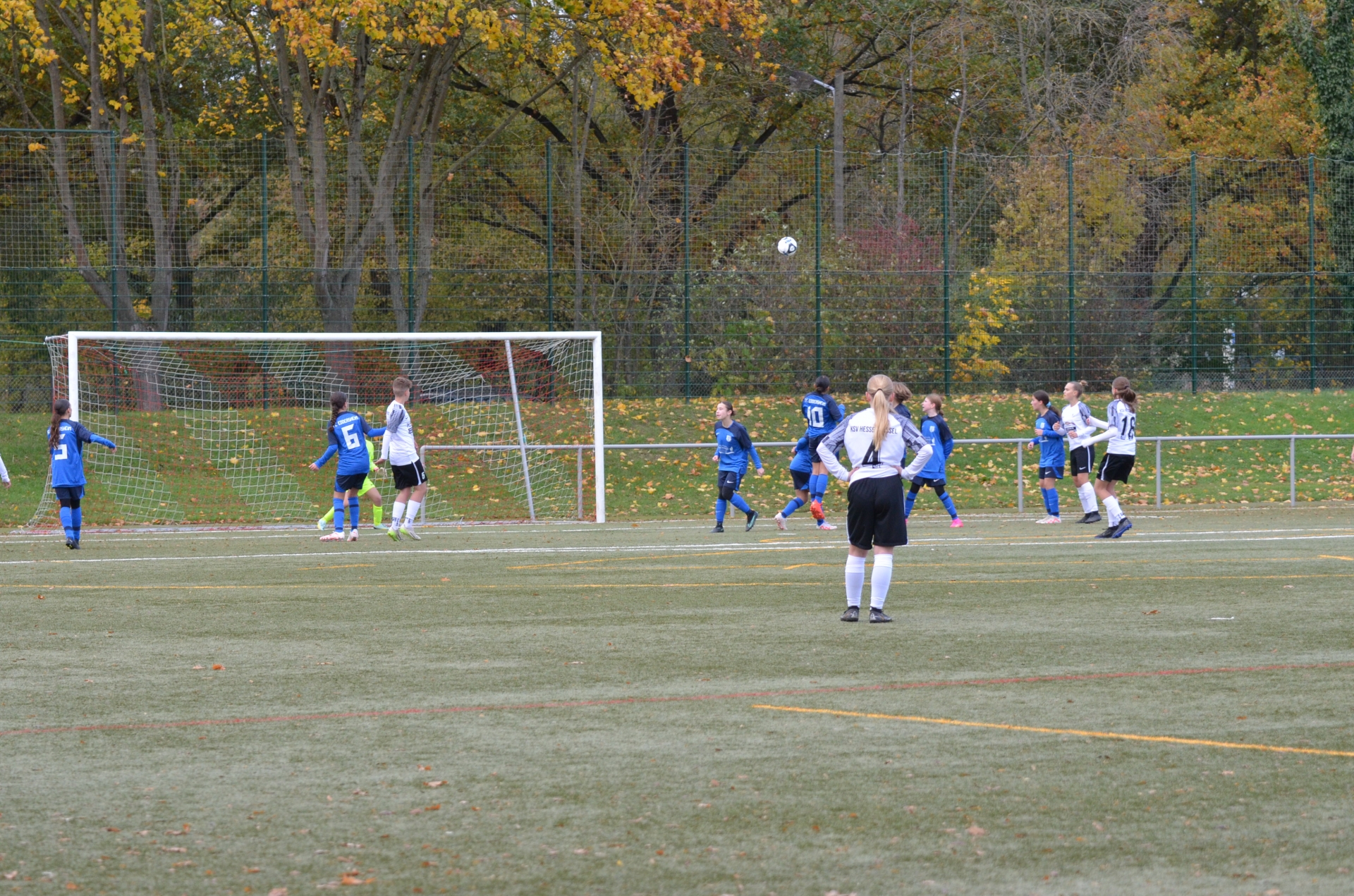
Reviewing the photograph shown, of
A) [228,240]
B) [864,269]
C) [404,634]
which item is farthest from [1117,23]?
[404,634]

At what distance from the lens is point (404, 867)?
16.4ft

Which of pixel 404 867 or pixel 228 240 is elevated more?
pixel 228 240

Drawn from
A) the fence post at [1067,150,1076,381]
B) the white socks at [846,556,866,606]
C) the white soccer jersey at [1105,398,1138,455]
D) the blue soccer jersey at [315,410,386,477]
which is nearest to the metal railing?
the blue soccer jersey at [315,410,386,477]

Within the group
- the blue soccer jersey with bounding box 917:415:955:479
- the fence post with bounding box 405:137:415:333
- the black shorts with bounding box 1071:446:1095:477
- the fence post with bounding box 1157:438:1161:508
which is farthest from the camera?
the fence post with bounding box 405:137:415:333

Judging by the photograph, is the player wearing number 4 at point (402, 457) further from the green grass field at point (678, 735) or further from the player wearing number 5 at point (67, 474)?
the green grass field at point (678, 735)

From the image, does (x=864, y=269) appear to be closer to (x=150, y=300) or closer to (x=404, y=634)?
(x=150, y=300)

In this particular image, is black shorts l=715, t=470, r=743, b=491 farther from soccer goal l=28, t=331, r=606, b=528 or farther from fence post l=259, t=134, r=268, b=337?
fence post l=259, t=134, r=268, b=337

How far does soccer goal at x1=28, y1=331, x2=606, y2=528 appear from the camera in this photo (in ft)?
71.9

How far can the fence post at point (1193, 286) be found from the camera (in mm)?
29172

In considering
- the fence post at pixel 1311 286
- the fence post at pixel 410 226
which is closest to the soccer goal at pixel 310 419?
the fence post at pixel 410 226

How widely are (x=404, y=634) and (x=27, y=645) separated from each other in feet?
7.27

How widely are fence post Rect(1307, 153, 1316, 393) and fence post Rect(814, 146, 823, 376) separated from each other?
935 centimetres

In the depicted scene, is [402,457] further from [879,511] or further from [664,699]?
[664,699]

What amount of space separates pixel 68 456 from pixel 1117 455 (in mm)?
10980
